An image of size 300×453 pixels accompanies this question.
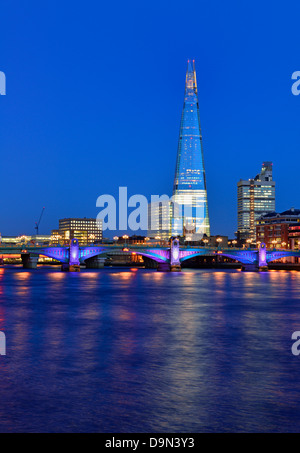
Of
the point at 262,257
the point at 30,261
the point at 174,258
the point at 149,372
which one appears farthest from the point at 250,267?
the point at 149,372

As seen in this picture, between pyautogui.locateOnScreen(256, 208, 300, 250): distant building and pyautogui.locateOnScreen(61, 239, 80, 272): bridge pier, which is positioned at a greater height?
pyautogui.locateOnScreen(256, 208, 300, 250): distant building

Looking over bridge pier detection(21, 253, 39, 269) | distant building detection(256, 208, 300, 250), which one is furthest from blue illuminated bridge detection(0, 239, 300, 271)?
distant building detection(256, 208, 300, 250)

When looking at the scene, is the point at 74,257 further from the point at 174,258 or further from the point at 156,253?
the point at 174,258

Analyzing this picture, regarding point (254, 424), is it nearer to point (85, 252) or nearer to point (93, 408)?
point (93, 408)

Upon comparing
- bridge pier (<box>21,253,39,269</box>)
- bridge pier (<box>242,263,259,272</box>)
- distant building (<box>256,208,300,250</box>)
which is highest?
distant building (<box>256,208,300,250</box>)

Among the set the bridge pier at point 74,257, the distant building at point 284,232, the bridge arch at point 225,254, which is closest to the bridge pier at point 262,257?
the bridge arch at point 225,254

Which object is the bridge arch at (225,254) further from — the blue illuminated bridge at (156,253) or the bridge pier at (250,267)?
the bridge pier at (250,267)

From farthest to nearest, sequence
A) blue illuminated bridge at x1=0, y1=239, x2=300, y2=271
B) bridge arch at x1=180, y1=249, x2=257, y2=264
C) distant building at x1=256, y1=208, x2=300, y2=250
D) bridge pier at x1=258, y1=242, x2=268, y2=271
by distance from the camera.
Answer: distant building at x1=256, y1=208, x2=300, y2=250, bridge pier at x1=258, y1=242, x2=268, y2=271, bridge arch at x1=180, y1=249, x2=257, y2=264, blue illuminated bridge at x1=0, y1=239, x2=300, y2=271

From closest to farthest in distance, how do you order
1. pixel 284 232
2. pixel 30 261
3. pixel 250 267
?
pixel 250 267
pixel 30 261
pixel 284 232

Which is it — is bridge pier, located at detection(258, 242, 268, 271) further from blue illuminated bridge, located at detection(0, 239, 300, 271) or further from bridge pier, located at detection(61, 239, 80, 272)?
bridge pier, located at detection(61, 239, 80, 272)

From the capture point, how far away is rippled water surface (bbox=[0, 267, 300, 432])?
13461 mm

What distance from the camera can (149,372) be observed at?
18.9 meters
